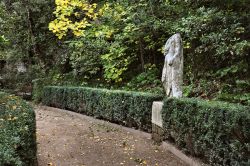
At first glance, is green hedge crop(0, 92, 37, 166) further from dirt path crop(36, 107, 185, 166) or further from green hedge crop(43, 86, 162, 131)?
green hedge crop(43, 86, 162, 131)

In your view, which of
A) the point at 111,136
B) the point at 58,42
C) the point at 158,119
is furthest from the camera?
the point at 58,42

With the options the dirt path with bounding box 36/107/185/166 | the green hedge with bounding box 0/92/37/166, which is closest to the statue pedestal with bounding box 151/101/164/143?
the dirt path with bounding box 36/107/185/166

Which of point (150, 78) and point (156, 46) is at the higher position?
point (156, 46)

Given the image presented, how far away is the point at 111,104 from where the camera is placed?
10984mm

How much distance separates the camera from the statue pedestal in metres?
8.21

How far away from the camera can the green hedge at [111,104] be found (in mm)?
9156

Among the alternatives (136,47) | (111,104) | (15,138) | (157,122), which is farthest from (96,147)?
(136,47)

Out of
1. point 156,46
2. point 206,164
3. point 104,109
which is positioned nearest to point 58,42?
point 156,46

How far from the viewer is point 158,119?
833cm

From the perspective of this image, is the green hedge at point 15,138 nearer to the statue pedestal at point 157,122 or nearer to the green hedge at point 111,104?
the statue pedestal at point 157,122

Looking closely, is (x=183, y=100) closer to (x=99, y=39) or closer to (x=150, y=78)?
(x=150, y=78)

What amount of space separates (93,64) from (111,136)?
7.65m

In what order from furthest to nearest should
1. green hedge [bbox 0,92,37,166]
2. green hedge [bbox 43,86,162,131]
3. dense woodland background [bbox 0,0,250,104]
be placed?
dense woodland background [bbox 0,0,250,104]
green hedge [bbox 43,86,162,131]
green hedge [bbox 0,92,37,166]

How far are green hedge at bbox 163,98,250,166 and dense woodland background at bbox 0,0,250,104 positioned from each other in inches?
71.5
